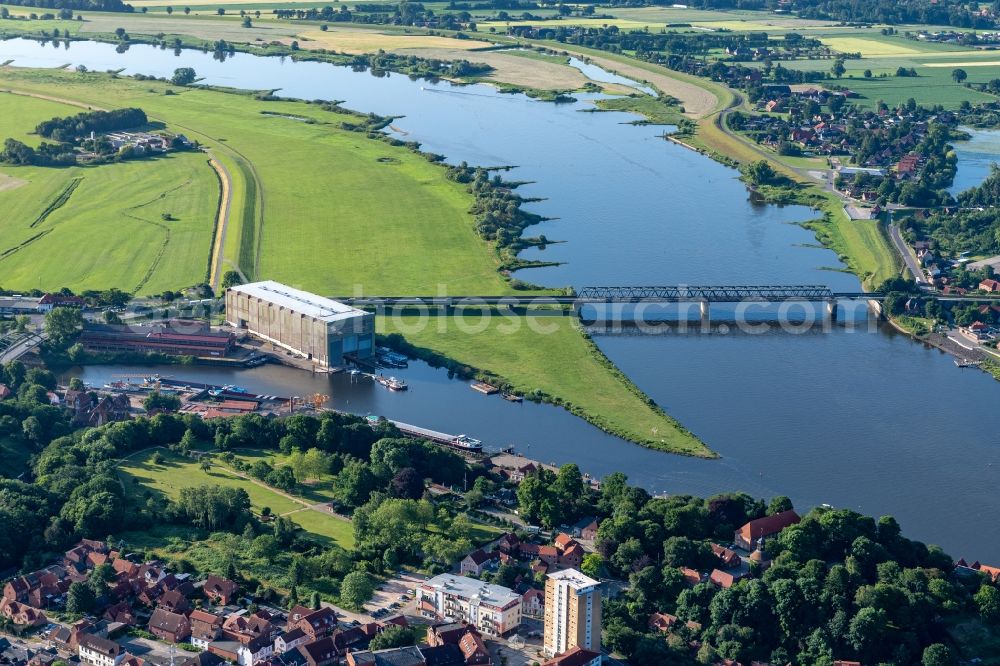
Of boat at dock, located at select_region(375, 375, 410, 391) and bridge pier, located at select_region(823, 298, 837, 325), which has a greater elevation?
bridge pier, located at select_region(823, 298, 837, 325)

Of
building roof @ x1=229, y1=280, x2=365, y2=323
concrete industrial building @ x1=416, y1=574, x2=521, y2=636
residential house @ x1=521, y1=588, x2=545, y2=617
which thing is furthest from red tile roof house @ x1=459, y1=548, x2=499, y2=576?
building roof @ x1=229, y1=280, x2=365, y2=323

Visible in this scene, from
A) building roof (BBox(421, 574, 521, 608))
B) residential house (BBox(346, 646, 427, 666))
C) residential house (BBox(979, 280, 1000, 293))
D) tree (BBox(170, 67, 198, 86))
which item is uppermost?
tree (BBox(170, 67, 198, 86))

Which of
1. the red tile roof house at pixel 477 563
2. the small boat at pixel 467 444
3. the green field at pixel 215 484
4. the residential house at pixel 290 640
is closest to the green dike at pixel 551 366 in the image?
the small boat at pixel 467 444

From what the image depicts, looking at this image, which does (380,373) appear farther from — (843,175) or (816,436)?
(843,175)

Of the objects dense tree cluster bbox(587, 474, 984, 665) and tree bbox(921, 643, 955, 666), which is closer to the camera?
tree bbox(921, 643, 955, 666)

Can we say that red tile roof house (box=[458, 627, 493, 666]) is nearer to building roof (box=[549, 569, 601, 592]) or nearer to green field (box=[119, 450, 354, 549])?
building roof (box=[549, 569, 601, 592])

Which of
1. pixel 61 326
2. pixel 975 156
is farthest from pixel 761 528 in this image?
pixel 975 156
